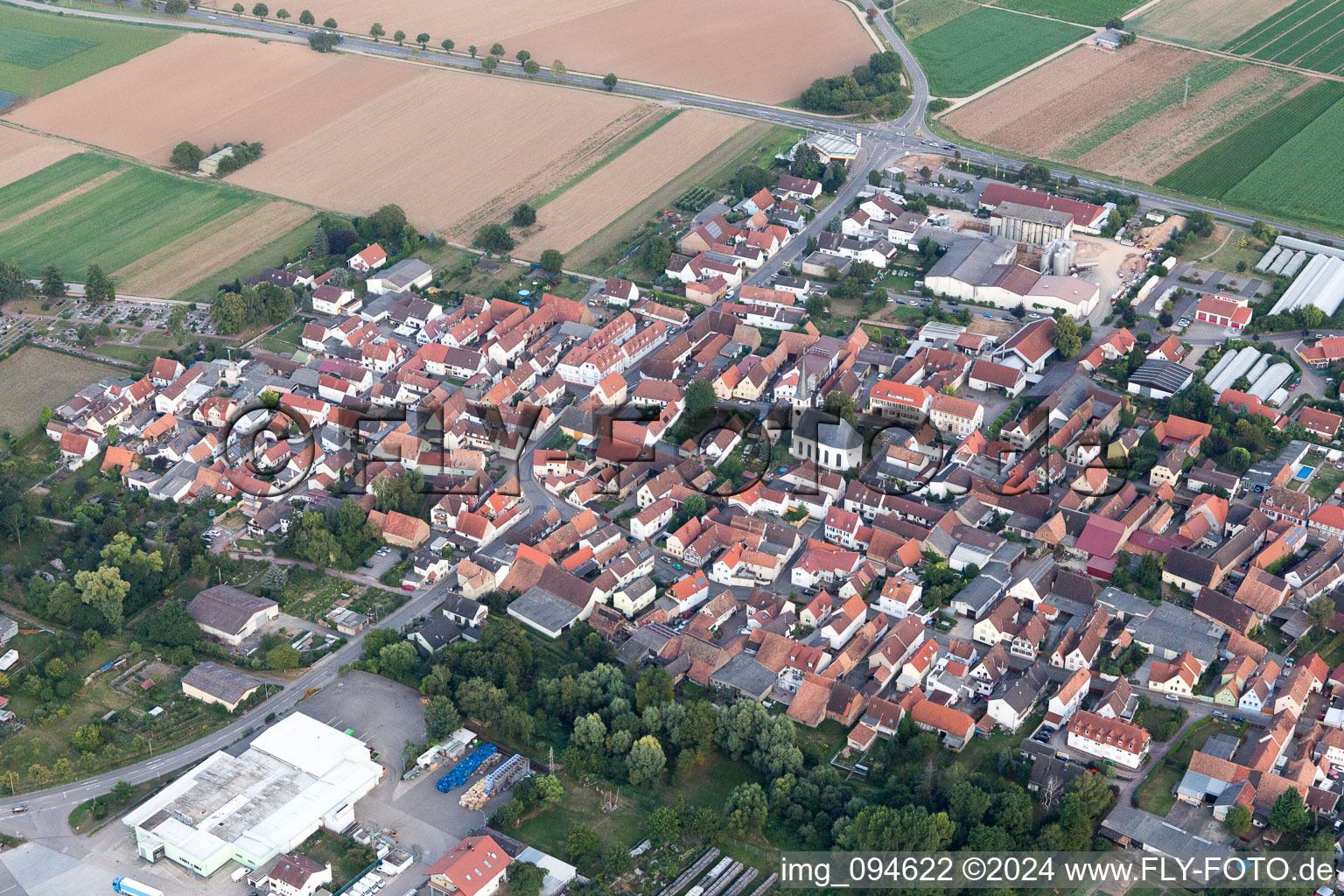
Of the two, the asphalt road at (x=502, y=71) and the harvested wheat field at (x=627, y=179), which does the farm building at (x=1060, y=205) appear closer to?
the asphalt road at (x=502, y=71)

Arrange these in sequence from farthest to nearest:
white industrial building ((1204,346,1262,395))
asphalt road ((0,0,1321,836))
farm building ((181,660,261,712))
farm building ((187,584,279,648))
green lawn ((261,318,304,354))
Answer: green lawn ((261,318,304,354)) < white industrial building ((1204,346,1262,395)) < farm building ((187,584,279,648)) < farm building ((181,660,261,712)) < asphalt road ((0,0,1321,836))

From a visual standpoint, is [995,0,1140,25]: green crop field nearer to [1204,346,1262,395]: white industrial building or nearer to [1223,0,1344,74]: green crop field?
[1223,0,1344,74]: green crop field

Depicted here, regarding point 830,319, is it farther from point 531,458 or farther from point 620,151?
point 620,151

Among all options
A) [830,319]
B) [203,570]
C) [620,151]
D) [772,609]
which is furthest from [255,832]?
[620,151]

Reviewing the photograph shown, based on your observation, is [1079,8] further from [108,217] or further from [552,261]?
[108,217]

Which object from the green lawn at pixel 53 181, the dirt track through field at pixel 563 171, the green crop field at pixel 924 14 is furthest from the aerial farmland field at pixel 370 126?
the green crop field at pixel 924 14

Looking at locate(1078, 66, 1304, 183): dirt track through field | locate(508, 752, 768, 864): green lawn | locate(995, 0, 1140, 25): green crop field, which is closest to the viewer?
locate(508, 752, 768, 864): green lawn

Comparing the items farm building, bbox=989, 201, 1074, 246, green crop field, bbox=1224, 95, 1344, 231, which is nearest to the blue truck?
farm building, bbox=989, 201, 1074, 246

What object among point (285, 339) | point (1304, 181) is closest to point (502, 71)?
point (285, 339)
